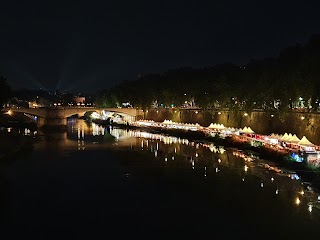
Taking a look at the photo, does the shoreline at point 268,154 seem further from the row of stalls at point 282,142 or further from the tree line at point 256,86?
the tree line at point 256,86

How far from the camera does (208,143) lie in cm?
4862

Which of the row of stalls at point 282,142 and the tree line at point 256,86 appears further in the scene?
the tree line at point 256,86

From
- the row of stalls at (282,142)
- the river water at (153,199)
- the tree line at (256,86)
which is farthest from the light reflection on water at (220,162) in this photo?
the tree line at (256,86)

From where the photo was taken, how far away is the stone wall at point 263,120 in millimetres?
36469

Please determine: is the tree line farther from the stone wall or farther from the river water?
the river water

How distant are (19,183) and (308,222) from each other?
53.9 ft

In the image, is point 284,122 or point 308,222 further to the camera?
point 284,122

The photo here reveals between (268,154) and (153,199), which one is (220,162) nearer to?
(268,154)

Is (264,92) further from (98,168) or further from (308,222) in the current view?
(308,222)

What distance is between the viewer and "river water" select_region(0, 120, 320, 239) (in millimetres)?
18203

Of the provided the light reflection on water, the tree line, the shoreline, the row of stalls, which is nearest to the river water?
the light reflection on water

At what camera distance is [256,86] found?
44250 millimetres

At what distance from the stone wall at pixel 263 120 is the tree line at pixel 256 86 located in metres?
0.88

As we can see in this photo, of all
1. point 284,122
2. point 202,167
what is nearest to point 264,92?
point 284,122
